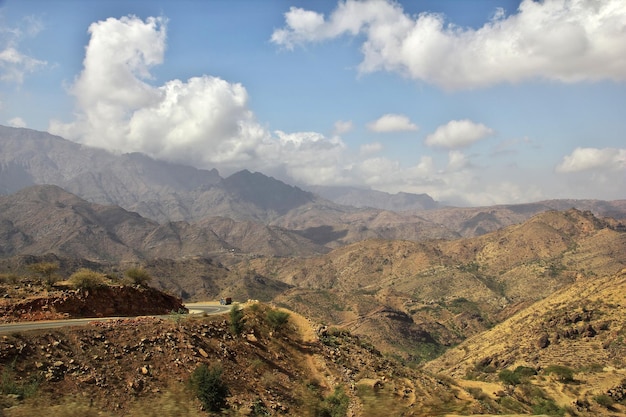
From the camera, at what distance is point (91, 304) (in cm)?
3569

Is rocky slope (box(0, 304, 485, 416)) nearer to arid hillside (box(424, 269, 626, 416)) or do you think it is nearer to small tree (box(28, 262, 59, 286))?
small tree (box(28, 262, 59, 286))

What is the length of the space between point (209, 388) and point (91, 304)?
17.0m

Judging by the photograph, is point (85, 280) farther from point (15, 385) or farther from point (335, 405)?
point (335, 405)

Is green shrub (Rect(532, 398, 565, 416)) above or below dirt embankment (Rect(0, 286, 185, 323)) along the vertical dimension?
below

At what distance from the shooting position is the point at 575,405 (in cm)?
4525

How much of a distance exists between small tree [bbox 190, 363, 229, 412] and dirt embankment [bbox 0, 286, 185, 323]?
48.3ft

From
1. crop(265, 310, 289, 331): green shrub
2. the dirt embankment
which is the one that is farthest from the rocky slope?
the dirt embankment

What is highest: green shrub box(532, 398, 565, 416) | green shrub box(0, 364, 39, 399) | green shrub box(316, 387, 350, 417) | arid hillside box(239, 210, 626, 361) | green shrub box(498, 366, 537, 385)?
green shrub box(0, 364, 39, 399)

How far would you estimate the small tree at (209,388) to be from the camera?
2362 cm

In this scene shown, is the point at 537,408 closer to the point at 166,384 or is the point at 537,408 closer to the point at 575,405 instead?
the point at 575,405

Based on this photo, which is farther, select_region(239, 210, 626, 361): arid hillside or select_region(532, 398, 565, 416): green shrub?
select_region(239, 210, 626, 361): arid hillside

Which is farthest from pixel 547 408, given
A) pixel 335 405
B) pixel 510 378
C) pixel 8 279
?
pixel 8 279

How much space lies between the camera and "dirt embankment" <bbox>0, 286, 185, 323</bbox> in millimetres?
31594

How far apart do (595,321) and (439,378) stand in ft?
146
